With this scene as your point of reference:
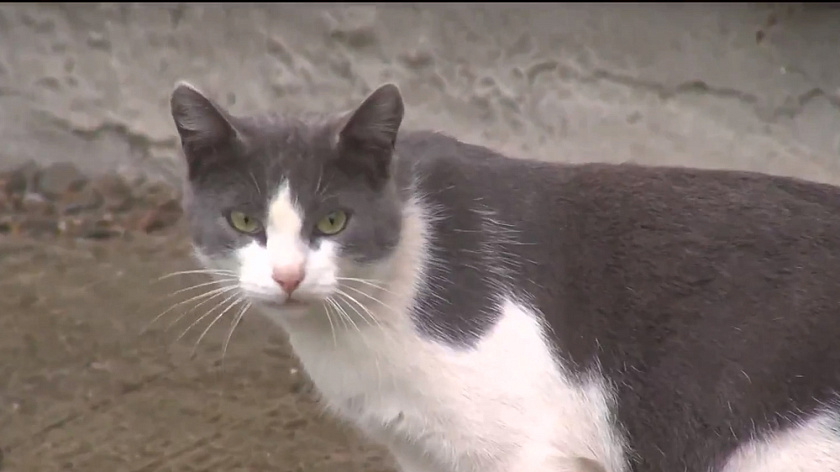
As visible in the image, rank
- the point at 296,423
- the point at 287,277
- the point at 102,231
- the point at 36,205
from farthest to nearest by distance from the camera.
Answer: the point at 36,205
the point at 102,231
the point at 296,423
the point at 287,277

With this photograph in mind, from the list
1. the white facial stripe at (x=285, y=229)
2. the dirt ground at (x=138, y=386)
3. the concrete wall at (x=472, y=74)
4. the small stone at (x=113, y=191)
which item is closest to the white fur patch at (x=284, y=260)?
the white facial stripe at (x=285, y=229)

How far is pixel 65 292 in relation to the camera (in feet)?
5.36

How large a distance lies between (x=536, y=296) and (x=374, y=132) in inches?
9.8

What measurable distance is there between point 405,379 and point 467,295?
0.11 m

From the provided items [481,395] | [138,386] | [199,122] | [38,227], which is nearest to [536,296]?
[481,395]

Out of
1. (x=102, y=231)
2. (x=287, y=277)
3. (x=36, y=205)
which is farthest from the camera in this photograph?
(x=36, y=205)

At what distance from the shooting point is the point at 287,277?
78cm

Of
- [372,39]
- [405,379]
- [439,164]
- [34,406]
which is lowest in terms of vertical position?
[34,406]

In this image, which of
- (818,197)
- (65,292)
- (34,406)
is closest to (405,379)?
(818,197)

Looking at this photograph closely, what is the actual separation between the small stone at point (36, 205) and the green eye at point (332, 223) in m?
1.37

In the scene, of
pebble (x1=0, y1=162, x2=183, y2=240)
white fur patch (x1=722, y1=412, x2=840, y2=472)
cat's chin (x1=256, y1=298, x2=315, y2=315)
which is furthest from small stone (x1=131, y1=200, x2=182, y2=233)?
white fur patch (x1=722, y1=412, x2=840, y2=472)

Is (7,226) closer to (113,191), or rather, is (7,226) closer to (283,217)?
(113,191)

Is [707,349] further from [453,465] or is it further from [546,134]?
[546,134]

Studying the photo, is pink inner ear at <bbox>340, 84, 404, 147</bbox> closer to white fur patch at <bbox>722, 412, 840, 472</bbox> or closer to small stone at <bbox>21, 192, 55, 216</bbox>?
white fur patch at <bbox>722, 412, 840, 472</bbox>
